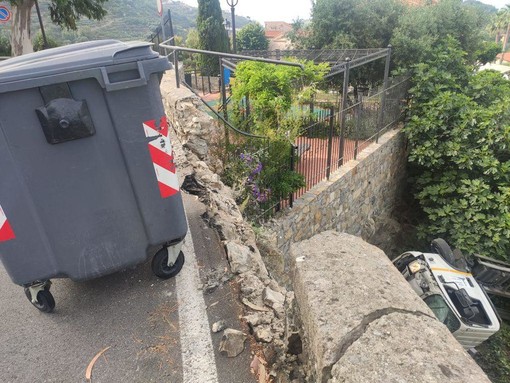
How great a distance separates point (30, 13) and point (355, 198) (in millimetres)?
13663

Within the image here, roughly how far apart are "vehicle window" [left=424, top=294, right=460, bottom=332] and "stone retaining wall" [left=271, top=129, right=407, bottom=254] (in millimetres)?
2181

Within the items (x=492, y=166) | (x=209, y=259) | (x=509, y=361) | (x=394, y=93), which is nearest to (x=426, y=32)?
(x=394, y=93)

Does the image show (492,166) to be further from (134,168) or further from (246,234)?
(134,168)

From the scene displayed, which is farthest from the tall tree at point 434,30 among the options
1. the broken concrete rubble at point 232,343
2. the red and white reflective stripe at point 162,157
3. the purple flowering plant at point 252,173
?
the broken concrete rubble at point 232,343

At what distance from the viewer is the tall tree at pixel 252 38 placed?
36625mm

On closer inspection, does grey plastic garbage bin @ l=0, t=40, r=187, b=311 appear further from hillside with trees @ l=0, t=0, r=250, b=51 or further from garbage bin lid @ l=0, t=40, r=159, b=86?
hillside with trees @ l=0, t=0, r=250, b=51

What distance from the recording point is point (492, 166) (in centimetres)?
779

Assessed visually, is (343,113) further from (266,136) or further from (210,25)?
(210,25)

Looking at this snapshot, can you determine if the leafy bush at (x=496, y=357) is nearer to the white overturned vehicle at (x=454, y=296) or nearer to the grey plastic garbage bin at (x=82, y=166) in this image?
the white overturned vehicle at (x=454, y=296)

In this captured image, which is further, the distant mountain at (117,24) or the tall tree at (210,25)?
the distant mountain at (117,24)

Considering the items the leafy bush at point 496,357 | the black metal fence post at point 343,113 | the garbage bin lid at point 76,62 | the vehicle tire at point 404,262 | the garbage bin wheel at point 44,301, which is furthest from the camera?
the vehicle tire at point 404,262

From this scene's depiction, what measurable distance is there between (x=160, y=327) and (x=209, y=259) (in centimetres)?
71

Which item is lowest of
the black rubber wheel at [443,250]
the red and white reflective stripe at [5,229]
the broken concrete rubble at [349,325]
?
the black rubber wheel at [443,250]

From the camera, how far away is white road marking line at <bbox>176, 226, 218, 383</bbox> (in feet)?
A: 6.38
